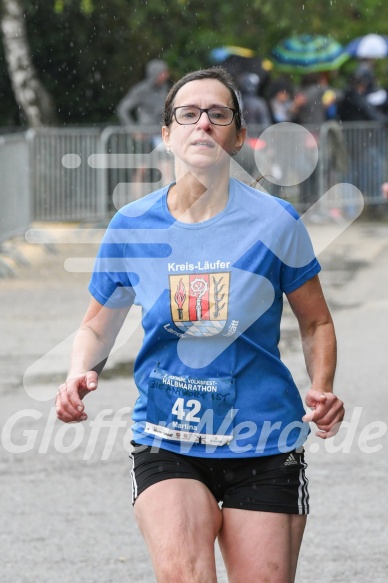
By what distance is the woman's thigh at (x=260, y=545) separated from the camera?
3693 mm

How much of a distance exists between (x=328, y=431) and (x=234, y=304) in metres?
0.45

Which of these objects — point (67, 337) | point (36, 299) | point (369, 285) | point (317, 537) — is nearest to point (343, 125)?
point (369, 285)

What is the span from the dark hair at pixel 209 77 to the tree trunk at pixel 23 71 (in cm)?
2027

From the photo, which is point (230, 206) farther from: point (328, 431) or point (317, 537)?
point (317, 537)

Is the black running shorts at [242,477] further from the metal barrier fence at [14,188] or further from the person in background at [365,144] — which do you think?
the person in background at [365,144]

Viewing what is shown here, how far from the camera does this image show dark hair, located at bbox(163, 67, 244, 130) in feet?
13.1

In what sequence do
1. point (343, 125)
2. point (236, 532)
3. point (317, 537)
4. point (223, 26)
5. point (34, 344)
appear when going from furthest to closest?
point (223, 26) < point (343, 125) < point (34, 344) < point (317, 537) < point (236, 532)

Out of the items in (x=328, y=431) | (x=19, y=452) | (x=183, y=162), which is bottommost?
(x=19, y=452)

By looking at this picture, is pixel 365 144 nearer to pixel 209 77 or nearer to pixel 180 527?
pixel 209 77

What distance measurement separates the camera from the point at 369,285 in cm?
1421

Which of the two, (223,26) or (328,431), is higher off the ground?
(328,431)

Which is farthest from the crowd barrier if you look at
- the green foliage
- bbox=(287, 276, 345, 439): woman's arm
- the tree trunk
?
bbox=(287, 276, 345, 439): woman's arm

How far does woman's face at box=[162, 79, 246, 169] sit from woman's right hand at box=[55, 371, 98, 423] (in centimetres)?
69

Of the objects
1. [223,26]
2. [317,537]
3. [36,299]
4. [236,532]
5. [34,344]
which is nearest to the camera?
[236,532]
